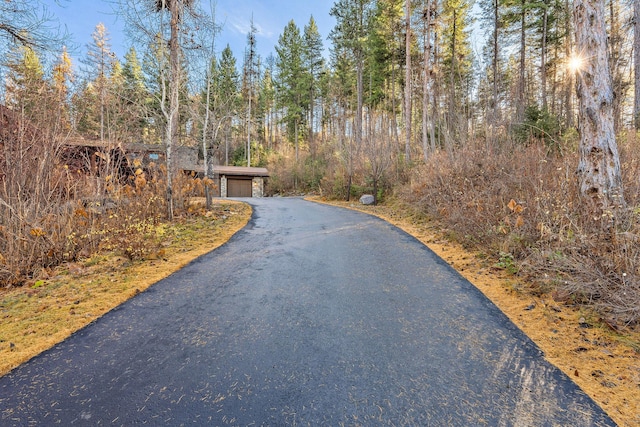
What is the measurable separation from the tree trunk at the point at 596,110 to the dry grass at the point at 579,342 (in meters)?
1.80

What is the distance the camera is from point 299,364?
7.82 feet

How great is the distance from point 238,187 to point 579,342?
26191 millimetres

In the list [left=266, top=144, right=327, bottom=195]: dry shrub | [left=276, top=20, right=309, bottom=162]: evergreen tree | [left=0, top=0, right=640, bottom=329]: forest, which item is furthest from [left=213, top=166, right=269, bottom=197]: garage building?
[left=0, top=0, right=640, bottom=329]: forest

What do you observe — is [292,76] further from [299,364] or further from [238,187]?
[299,364]

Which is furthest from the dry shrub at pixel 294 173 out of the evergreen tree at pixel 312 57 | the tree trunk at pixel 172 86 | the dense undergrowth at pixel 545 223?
the dense undergrowth at pixel 545 223

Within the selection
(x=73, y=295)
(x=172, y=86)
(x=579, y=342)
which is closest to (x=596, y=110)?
(x=579, y=342)

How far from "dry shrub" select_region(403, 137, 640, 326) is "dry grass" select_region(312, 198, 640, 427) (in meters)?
0.19

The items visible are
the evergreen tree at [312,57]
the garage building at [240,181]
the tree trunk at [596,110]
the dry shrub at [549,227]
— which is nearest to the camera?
the dry shrub at [549,227]

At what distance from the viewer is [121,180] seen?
290 inches

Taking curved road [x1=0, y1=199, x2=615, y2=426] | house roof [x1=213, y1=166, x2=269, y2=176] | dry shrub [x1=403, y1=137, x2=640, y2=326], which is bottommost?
curved road [x1=0, y1=199, x2=615, y2=426]

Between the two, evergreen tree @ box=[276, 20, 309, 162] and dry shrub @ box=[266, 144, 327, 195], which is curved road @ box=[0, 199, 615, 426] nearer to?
dry shrub @ box=[266, 144, 327, 195]

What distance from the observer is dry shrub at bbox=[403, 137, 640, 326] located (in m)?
3.19

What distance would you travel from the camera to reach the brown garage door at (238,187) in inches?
1037

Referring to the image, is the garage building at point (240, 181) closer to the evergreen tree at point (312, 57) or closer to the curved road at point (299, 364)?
the evergreen tree at point (312, 57)
